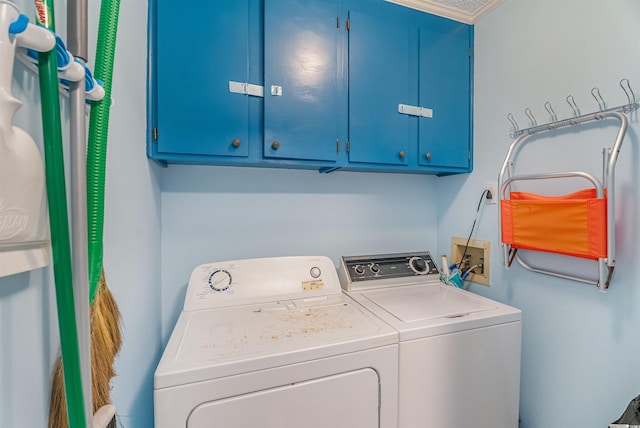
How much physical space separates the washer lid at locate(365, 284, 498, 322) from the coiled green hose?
110cm

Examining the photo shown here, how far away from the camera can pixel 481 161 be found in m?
1.79

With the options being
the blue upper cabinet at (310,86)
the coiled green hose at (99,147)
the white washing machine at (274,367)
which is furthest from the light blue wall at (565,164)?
the coiled green hose at (99,147)

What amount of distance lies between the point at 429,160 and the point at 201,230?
148 centimetres

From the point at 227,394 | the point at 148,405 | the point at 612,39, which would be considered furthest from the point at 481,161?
the point at 148,405

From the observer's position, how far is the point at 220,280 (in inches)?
55.3

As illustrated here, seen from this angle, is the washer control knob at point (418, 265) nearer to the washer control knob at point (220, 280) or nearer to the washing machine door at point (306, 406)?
the washing machine door at point (306, 406)

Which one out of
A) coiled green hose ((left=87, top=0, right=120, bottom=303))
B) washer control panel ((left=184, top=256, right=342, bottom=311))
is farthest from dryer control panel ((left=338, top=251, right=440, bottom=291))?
coiled green hose ((left=87, top=0, right=120, bottom=303))

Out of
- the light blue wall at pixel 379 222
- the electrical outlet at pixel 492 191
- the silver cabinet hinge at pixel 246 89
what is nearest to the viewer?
the light blue wall at pixel 379 222

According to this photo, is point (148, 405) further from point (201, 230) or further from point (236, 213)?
point (236, 213)

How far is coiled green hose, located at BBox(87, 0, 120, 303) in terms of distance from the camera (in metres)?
0.56

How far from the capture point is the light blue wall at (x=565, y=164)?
1129 mm

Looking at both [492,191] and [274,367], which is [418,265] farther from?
[274,367]

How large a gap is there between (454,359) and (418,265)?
0.73 meters

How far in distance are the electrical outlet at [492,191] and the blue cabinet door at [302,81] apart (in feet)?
3.25
